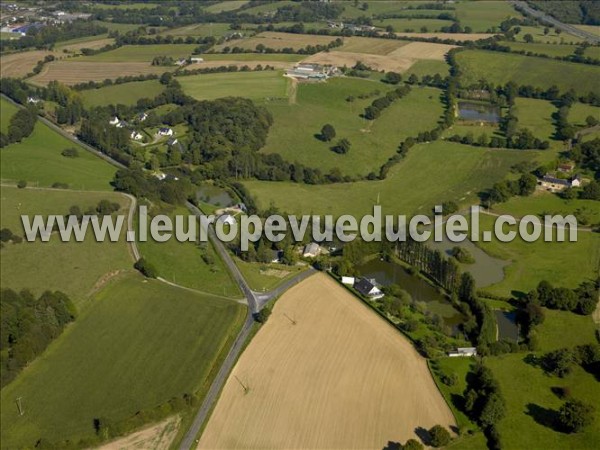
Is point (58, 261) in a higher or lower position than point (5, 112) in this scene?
lower

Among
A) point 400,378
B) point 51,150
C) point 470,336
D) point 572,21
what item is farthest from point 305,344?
point 572,21

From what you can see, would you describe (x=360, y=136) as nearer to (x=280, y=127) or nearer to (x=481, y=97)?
(x=280, y=127)

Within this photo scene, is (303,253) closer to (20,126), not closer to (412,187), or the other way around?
(412,187)

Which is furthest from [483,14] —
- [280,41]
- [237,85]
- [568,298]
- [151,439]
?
[151,439]

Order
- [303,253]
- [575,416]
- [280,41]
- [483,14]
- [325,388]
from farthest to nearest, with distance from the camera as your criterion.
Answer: [483,14] < [280,41] < [303,253] < [325,388] < [575,416]

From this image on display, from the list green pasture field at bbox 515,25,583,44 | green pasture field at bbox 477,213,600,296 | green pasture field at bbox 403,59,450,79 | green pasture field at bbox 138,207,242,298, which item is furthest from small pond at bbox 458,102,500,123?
green pasture field at bbox 138,207,242,298

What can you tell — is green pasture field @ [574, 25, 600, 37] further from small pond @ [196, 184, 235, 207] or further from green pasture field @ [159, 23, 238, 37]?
small pond @ [196, 184, 235, 207]
